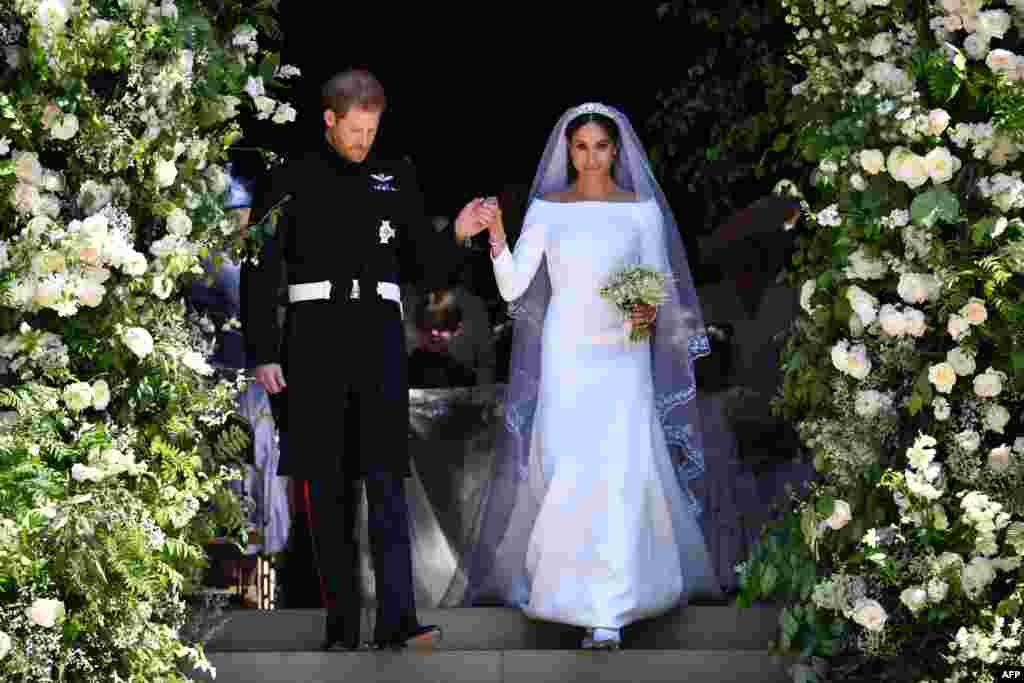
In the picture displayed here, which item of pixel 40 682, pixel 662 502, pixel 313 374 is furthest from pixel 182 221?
pixel 662 502

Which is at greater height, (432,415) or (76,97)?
(76,97)

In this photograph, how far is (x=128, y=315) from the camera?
18.8 ft

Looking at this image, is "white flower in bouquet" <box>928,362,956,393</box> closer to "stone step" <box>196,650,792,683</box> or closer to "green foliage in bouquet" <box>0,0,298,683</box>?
"stone step" <box>196,650,792,683</box>

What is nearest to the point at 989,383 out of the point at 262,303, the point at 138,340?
the point at 262,303

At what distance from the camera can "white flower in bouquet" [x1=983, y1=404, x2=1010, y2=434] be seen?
5.61 metres

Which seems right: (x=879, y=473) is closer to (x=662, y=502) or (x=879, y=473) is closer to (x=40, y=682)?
(x=662, y=502)

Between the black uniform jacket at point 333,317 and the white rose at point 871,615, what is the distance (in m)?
1.59

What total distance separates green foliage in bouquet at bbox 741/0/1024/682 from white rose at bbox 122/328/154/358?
1.91m

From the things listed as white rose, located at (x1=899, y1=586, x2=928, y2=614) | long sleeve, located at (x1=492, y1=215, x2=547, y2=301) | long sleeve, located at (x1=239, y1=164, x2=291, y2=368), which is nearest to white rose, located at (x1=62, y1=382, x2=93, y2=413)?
long sleeve, located at (x1=239, y1=164, x2=291, y2=368)

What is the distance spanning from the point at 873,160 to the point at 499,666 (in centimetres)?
197

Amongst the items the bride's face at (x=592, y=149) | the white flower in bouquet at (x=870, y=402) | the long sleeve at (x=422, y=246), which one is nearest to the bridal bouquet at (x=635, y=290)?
the bride's face at (x=592, y=149)

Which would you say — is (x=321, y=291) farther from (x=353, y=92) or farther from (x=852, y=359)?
(x=852, y=359)

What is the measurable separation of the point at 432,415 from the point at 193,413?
2.32 m

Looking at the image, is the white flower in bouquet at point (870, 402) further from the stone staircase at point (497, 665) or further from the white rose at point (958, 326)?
the stone staircase at point (497, 665)
